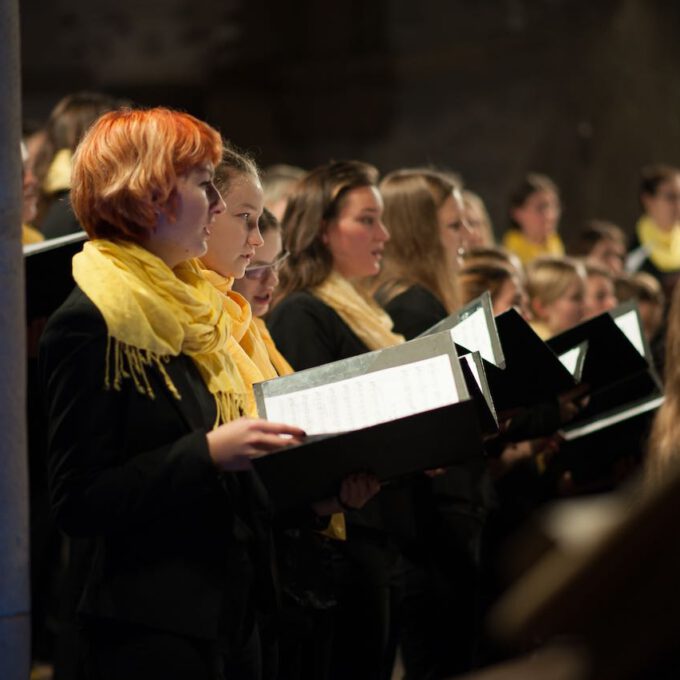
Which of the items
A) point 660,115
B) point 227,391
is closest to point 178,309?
point 227,391

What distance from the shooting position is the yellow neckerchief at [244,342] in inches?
108

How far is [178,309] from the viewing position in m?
2.39

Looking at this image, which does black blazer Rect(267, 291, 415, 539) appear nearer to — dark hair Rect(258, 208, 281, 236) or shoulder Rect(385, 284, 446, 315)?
dark hair Rect(258, 208, 281, 236)

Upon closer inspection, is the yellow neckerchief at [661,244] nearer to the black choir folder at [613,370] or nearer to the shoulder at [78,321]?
the black choir folder at [613,370]

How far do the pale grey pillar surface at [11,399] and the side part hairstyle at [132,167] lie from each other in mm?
134

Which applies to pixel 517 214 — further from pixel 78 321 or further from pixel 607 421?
pixel 78 321

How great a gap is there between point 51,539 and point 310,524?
2.04 meters

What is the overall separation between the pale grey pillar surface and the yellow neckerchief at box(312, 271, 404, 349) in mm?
1285

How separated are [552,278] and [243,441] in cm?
318

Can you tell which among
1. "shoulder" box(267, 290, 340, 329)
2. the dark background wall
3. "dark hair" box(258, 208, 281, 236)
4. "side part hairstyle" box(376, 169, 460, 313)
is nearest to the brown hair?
"side part hairstyle" box(376, 169, 460, 313)

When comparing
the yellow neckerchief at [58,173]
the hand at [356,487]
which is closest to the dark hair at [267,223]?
the hand at [356,487]

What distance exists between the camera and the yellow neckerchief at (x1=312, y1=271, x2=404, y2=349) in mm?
3627

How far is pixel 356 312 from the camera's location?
143 inches

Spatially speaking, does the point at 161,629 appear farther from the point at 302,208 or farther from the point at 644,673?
the point at 302,208
